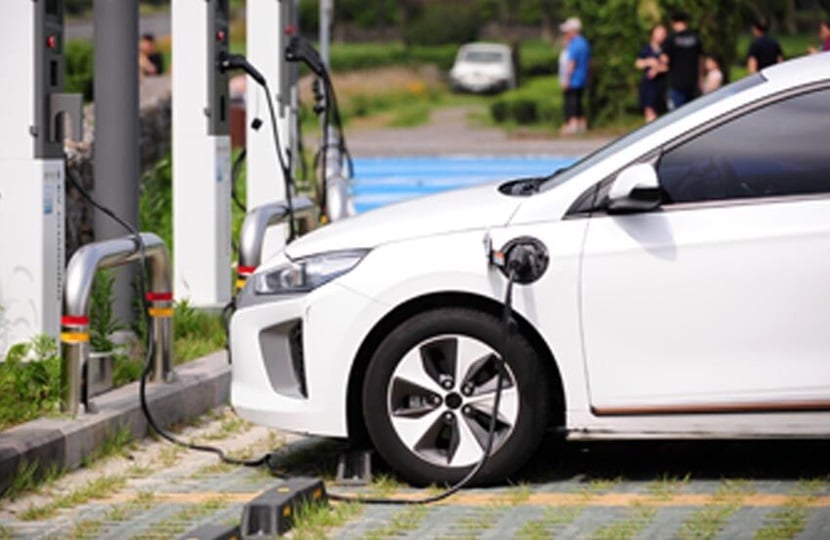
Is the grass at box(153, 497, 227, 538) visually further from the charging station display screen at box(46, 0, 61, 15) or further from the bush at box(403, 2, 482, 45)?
the bush at box(403, 2, 482, 45)

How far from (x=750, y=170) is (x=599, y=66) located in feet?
103

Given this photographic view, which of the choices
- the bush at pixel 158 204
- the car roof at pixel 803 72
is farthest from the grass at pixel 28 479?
the bush at pixel 158 204

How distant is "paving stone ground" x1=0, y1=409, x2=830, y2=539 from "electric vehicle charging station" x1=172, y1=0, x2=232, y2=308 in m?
3.57

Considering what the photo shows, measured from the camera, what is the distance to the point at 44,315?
987 cm

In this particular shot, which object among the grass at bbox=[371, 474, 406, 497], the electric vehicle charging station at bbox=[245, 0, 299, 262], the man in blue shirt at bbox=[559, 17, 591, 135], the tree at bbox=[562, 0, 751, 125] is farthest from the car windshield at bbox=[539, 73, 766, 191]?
the tree at bbox=[562, 0, 751, 125]

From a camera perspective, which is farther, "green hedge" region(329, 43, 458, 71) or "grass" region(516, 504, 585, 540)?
"green hedge" region(329, 43, 458, 71)

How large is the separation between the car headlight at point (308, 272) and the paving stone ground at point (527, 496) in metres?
0.77

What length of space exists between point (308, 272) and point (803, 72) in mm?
2066

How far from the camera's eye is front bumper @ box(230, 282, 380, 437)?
328 inches

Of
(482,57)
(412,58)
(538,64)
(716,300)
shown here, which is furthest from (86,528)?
(538,64)

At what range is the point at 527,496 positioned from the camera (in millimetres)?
8078

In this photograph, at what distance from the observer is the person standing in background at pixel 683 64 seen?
26469 millimetres

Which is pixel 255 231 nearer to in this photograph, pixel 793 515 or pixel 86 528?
pixel 86 528

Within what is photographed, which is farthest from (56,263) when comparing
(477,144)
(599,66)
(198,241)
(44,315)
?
(599,66)
